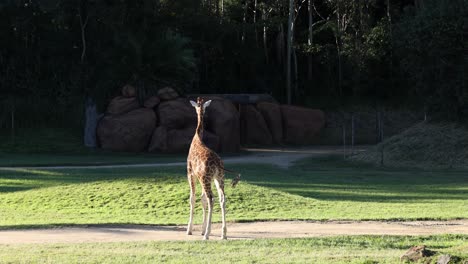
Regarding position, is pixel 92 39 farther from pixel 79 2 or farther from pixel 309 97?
pixel 309 97

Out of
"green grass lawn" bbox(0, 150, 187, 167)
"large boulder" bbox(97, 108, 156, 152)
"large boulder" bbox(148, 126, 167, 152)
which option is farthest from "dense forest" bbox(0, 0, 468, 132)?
"green grass lawn" bbox(0, 150, 187, 167)

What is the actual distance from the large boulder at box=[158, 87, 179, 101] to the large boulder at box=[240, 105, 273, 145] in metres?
5.10

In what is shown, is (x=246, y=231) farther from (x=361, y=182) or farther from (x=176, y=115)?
(x=176, y=115)

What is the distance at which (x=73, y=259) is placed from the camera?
11.7m

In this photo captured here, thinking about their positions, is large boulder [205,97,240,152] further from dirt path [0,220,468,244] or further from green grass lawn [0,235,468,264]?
green grass lawn [0,235,468,264]

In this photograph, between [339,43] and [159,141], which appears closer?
[159,141]

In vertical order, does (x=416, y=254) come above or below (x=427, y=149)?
below

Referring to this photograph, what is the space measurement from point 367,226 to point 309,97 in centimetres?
3907

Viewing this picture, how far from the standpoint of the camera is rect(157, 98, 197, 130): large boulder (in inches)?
1580

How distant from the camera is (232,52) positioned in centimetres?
5309

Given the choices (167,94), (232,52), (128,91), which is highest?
(232,52)

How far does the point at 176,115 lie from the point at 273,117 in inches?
307

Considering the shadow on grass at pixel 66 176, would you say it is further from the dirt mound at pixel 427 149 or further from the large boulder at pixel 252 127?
the large boulder at pixel 252 127

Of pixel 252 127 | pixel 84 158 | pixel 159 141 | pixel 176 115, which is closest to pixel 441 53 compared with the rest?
pixel 176 115
